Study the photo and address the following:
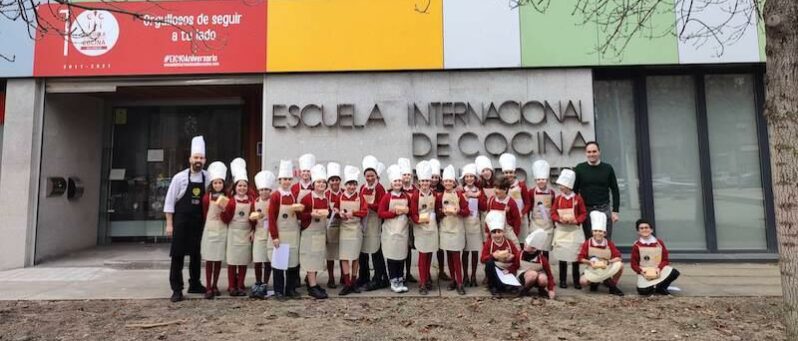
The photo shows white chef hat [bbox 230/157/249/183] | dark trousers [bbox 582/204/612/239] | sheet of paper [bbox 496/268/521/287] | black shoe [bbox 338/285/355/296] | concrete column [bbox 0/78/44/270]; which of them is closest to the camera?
sheet of paper [bbox 496/268/521/287]

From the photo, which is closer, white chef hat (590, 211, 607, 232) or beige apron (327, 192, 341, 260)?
white chef hat (590, 211, 607, 232)

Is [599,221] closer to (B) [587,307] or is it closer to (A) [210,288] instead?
(B) [587,307]

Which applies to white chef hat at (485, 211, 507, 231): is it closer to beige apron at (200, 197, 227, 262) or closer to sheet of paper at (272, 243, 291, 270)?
sheet of paper at (272, 243, 291, 270)

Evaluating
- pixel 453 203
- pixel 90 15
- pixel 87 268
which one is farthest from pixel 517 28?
pixel 87 268

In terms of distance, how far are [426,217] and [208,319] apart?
2791mm

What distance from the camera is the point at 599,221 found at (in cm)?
600

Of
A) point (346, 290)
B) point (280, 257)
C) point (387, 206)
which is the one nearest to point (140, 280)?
point (280, 257)

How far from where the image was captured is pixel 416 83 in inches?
331

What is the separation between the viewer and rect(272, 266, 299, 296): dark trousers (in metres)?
5.91

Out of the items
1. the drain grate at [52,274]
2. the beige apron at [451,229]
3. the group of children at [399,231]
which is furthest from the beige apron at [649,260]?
the drain grate at [52,274]

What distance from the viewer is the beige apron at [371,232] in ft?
20.7

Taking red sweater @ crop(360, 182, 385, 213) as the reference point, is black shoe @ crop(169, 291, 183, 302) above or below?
below

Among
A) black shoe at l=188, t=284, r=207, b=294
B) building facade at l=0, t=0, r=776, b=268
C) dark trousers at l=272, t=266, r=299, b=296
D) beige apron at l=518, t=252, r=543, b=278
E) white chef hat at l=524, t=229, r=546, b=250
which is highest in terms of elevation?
building facade at l=0, t=0, r=776, b=268

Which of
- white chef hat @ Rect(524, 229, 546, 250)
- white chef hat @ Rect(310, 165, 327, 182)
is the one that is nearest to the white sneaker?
white chef hat @ Rect(310, 165, 327, 182)
